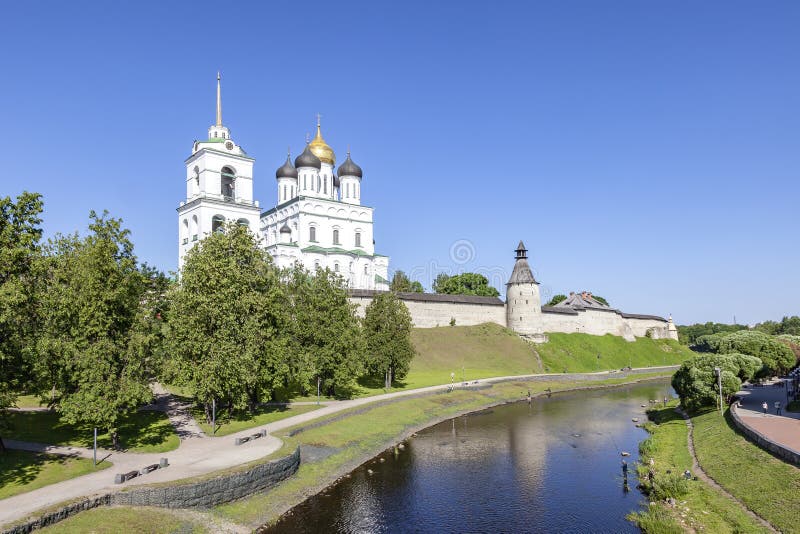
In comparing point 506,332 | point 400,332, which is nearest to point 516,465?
point 400,332

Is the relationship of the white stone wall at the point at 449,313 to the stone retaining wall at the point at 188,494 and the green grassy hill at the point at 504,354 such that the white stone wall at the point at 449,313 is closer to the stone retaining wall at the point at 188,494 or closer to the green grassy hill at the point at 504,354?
the green grassy hill at the point at 504,354

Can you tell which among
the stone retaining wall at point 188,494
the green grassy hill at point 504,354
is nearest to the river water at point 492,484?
the stone retaining wall at point 188,494

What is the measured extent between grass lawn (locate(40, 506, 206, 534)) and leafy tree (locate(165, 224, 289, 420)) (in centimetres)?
988

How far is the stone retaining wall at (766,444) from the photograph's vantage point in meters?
23.1

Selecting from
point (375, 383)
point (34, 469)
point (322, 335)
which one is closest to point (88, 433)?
point (34, 469)

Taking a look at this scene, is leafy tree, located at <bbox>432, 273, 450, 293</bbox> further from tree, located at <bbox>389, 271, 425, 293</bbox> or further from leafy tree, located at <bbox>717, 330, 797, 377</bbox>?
leafy tree, located at <bbox>717, 330, 797, 377</bbox>

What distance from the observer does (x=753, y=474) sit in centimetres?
2367

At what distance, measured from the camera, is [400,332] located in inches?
2030

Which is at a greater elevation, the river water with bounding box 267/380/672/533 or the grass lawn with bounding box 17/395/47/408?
the grass lawn with bounding box 17/395/47/408

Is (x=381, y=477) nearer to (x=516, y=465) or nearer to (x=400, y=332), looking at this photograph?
(x=516, y=465)

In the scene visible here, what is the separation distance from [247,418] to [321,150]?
58.8 meters

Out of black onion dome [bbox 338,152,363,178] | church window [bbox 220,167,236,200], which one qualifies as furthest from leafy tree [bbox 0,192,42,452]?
black onion dome [bbox 338,152,363,178]

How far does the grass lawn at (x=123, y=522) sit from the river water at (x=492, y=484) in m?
3.79

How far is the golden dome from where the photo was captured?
86.6 m
